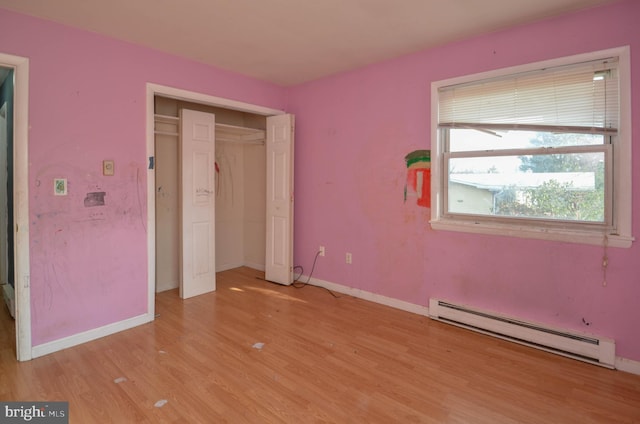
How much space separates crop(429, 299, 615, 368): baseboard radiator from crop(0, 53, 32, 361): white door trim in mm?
3339

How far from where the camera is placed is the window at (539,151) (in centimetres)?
244

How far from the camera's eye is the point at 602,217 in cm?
252

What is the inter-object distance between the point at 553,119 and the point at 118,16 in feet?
11.2

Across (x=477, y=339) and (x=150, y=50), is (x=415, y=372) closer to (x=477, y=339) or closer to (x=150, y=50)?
(x=477, y=339)

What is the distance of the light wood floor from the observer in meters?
1.95

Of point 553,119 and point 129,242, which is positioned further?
point 129,242

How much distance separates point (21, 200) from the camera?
8.14 feet

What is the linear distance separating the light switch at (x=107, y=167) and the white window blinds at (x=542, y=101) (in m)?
2.96

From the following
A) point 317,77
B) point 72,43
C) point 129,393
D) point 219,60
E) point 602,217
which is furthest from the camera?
point 317,77

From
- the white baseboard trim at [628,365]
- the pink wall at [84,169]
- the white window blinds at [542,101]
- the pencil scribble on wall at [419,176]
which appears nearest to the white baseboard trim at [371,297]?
the pencil scribble on wall at [419,176]

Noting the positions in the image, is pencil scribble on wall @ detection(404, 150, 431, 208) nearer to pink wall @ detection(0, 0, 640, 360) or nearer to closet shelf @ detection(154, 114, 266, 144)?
pink wall @ detection(0, 0, 640, 360)

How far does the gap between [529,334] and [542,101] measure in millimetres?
1858

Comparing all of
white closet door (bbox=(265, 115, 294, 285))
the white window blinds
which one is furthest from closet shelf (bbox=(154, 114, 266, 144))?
the white window blinds

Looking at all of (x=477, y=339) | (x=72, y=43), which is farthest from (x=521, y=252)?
(x=72, y=43)
